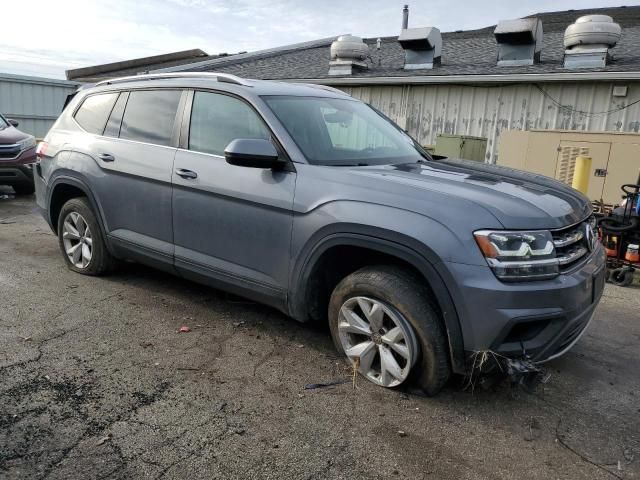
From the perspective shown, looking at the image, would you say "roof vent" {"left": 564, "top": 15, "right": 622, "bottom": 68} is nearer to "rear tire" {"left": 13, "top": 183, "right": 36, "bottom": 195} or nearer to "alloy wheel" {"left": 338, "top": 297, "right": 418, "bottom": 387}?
"alloy wheel" {"left": 338, "top": 297, "right": 418, "bottom": 387}

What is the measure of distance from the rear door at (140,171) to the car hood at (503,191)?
1.64 meters

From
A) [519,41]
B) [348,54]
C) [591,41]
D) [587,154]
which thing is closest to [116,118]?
[587,154]

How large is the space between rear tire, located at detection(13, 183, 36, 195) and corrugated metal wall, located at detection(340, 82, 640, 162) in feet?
22.8

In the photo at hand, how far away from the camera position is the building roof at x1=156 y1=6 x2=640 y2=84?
1023 cm

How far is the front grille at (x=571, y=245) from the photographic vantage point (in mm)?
2799

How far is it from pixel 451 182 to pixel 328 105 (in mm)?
1405

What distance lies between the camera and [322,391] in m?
3.12

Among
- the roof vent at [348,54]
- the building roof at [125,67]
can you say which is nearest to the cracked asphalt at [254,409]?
the roof vent at [348,54]

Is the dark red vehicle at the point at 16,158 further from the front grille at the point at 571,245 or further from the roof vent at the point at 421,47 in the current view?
the front grille at the point at 571,245

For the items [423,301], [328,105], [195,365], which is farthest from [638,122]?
[195,365]

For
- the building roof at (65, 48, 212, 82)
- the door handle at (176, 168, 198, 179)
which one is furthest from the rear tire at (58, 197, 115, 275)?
the building roof at (65, 48, 212, 82)

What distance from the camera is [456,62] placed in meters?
11.9

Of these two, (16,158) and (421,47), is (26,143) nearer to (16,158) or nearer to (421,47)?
(16,158)

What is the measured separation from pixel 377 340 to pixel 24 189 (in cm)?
939
